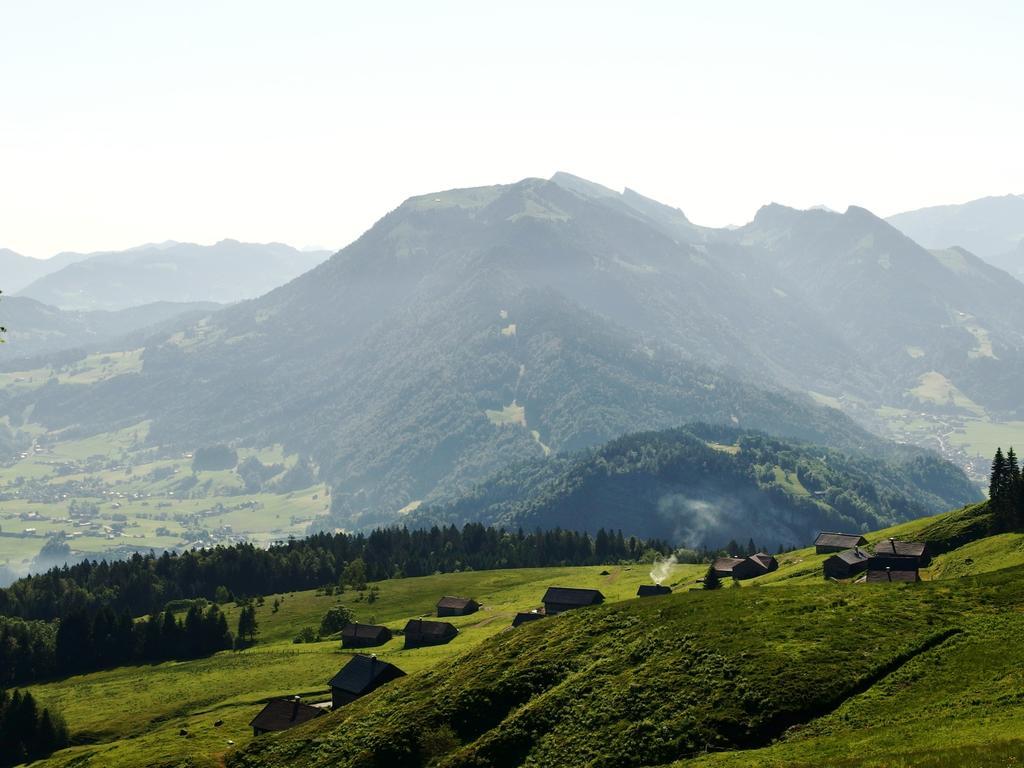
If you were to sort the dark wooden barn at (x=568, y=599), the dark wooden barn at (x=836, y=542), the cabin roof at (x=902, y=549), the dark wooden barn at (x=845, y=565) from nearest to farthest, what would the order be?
the cabin roof at (x=902, y=549) → the dark wooden barn at (x=845, y=565) → the dark wooden barn at (x=568, y=599) → the dark wooden barn at (x=836, y=542)

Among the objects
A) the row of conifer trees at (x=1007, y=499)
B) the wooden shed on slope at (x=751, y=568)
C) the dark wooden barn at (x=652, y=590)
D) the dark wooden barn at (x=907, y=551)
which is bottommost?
the dark wooden barn at (x=652, y=590)

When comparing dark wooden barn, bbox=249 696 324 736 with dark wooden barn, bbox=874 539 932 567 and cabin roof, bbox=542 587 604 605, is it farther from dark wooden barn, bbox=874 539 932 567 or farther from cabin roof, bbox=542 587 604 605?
dark wooden barn, bbox=874 539 932 567

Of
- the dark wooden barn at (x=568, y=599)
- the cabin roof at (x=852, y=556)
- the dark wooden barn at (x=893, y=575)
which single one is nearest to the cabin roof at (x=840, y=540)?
the cabin roof at (x=852, y=556)

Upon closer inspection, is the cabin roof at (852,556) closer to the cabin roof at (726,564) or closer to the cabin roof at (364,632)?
the cabin roof at (726,564)

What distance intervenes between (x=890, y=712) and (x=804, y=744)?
6.72 m

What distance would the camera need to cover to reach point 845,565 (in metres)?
137

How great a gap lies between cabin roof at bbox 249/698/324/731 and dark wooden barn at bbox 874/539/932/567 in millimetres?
71658

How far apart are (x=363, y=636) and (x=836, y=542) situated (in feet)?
257

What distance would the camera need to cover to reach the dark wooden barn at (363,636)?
538ft

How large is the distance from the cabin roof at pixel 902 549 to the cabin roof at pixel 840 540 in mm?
30442

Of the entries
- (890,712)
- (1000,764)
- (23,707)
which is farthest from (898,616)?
(23,707)

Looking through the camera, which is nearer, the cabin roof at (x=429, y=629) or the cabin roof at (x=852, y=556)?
the cabin roof at (x=852, y=556)

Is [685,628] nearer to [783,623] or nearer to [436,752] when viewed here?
[783,623]

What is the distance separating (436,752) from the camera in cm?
8150
